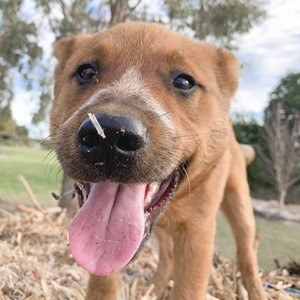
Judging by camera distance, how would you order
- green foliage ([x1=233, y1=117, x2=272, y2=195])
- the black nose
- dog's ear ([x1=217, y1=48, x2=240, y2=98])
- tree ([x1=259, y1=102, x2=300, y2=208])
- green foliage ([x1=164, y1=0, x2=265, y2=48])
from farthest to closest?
green foliage ([x1=233, y1=117, x2=272, y2=195]) → tree ([x1=259, y1=102, x2=300, y2=208]) → green foliage ([x1=164, y1=0, x2=265, y2=48]) → dog's ear ([x1=217, y1=48, x2=240, y2=98]) → the black nose

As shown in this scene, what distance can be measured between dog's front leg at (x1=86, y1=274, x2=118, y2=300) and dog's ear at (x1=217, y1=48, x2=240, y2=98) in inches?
53.4

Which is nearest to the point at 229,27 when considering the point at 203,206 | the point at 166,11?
the point at 166,11

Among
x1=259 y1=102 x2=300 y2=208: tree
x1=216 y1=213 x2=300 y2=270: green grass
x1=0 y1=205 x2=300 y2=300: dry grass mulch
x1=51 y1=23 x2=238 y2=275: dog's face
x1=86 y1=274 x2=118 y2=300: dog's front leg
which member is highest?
x1=51 y1=23 x2=238 y2=275: dog's face

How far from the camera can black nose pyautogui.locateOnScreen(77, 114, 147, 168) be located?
1.67m

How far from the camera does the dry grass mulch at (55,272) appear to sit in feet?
10.2

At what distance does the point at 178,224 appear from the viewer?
9.32 feet

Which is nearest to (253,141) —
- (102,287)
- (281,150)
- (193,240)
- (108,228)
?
(281,150)

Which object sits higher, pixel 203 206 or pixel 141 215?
pixel 141 215

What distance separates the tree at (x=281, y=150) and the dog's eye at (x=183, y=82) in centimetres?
1112

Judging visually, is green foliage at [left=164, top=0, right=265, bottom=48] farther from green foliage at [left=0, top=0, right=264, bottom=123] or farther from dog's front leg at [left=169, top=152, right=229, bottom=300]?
dog's front leg at [left=169, top=152, right=229, bottom=300]

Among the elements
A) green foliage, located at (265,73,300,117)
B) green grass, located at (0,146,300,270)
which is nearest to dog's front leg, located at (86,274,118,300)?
green grass, located at (0,146,300,270)

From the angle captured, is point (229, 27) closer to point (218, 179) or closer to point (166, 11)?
point (166, 11)

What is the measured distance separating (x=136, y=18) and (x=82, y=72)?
6300mm

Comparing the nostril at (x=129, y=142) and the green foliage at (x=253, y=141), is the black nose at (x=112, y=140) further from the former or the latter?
the green foliage at (x=253, y=141)
